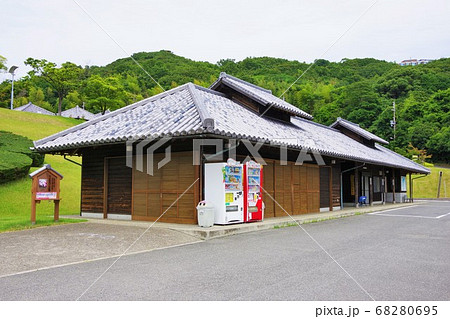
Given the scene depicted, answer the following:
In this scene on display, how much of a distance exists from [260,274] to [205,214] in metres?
4.65

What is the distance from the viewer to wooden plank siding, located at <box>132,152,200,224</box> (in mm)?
10797

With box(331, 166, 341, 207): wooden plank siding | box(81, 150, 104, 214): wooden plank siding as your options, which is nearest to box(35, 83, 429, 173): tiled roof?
box(81, 150, 104, 214): wooden plank siding

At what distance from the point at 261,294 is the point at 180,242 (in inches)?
172

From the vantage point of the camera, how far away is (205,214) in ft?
32.3

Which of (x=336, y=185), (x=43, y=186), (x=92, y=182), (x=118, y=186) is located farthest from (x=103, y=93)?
(x=43, y=186)

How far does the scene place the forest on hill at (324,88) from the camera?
49.1m

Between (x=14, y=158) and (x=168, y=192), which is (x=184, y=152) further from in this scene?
(x=14, y=158)

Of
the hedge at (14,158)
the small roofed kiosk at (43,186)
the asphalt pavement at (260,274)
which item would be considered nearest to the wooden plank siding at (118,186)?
the small roofed kiosk at (43,186)

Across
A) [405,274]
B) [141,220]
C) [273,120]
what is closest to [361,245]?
[405,274]

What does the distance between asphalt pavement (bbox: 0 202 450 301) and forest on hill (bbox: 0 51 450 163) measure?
37.4 metres

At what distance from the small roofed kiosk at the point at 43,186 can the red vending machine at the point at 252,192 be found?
588cm

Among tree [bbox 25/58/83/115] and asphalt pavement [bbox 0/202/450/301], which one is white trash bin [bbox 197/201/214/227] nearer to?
asphalt pavement [bbox 0/202/450/301]

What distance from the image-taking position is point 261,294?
4.29 meters

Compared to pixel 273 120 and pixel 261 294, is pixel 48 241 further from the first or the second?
pixel 273 120
